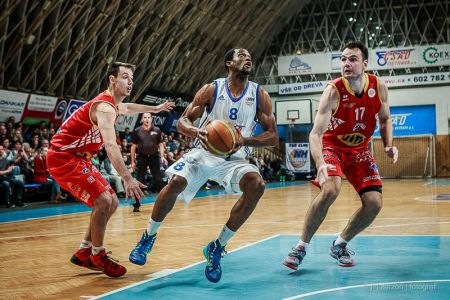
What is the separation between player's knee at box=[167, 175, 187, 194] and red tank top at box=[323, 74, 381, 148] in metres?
1.50

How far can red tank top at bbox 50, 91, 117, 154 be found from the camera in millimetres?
5465

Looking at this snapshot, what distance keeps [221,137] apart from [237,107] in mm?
603

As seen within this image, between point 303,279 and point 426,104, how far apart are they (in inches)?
1168

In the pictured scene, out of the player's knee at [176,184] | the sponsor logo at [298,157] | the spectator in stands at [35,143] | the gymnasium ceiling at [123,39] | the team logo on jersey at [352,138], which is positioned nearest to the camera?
the player's knee at [176,184]

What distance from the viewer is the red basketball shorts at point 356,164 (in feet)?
18.3

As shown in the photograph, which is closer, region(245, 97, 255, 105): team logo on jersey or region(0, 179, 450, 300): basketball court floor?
region(0, 179, 450, 300): basketball court floor

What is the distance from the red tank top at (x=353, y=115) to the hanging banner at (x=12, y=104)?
14613 mm

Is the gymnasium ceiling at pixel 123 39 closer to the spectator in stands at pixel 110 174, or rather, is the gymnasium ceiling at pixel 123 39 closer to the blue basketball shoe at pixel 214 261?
the spectator in stands at pixel 110 174

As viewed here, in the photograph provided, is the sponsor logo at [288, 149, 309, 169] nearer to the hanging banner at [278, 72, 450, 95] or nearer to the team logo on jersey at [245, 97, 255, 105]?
the hanging banner at [278, 72, 450, 95]

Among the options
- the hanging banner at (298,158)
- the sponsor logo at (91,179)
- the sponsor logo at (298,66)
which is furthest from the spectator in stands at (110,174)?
the sponsor logo at (298,66)

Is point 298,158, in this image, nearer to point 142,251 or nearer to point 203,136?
point 142,251

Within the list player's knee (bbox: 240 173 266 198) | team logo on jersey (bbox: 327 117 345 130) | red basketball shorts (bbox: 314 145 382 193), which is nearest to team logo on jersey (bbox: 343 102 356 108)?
team logo on jersey (bbox: 327 117 345 130)

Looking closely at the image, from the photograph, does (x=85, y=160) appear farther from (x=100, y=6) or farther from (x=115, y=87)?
(x=100, y=6)

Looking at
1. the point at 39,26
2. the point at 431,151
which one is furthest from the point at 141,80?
the point at 431,151
